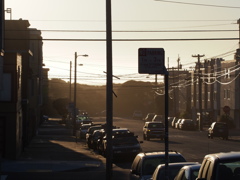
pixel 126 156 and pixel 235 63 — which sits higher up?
pixel 235 63

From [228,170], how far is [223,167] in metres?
0.09

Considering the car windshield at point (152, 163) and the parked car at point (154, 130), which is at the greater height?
the car windshield at point (152, 163)

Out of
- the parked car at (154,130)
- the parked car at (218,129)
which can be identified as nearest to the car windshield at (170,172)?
the parked car at (154,130)

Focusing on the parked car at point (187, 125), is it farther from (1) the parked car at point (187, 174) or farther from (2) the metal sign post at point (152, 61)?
(2) the metal sign post at point (152, 61)

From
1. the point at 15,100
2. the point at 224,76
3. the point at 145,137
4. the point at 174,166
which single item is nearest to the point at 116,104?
the point at 224,76

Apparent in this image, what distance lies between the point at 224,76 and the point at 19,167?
6192 centimetres

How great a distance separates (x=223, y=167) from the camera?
31.1ft

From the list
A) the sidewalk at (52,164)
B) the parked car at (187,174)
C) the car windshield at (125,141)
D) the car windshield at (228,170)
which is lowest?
the sidewalk at (52,164)

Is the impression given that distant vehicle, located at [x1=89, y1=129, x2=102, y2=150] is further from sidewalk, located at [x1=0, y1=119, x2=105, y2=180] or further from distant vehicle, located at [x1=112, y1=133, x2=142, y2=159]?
distant vehicle, located at [x1=112, y1=133, x2=142, y2=159]

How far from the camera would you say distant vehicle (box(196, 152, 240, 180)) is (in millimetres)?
9375

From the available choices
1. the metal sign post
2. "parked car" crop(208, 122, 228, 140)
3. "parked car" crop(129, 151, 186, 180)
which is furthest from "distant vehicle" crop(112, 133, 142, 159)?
"parked car" crop(208, 122, 228, 140)

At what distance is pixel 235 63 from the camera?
267 feet

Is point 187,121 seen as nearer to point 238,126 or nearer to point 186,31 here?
point 238,126

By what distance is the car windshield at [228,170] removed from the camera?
9.35 metres
